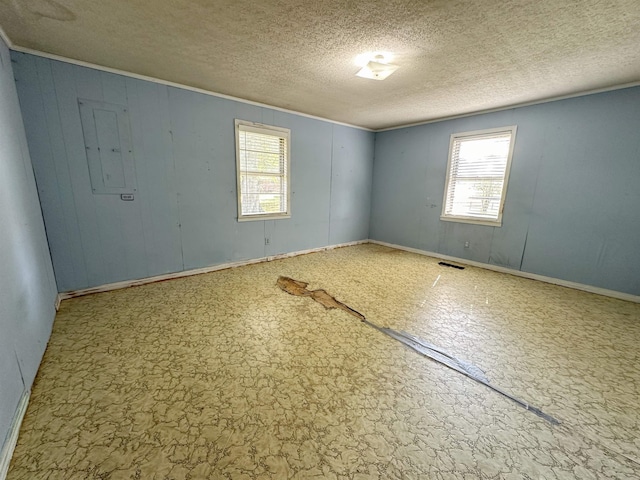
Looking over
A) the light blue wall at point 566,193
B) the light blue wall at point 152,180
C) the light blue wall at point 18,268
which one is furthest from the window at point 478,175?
the light blue wall at point 18,268

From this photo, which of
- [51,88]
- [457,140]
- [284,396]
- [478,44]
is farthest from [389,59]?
[51,88]

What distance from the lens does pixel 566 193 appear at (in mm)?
3363

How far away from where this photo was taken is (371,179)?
5.77 m

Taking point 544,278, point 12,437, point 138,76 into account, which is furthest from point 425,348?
point 138,76

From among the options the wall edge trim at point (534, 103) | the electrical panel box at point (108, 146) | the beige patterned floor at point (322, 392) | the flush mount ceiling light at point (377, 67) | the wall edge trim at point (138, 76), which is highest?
the wall edge trim at point (534, 103)

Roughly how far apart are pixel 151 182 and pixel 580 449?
4.32m

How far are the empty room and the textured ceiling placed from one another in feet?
0.08

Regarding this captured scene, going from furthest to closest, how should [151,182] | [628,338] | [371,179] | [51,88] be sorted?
[371,179], [151,182], [51,88], [628,338]

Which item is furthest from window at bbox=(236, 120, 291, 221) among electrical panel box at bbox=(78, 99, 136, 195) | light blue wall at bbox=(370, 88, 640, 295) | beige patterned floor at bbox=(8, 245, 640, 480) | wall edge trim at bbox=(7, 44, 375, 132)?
light blue wall at bbox=(370, 88, 640, 295)

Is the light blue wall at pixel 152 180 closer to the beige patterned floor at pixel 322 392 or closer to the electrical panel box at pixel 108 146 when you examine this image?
the electrical panel box at pixel 108 146

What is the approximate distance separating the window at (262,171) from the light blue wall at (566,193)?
2811 mm

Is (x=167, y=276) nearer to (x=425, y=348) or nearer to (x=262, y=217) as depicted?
(x=262, y=217)

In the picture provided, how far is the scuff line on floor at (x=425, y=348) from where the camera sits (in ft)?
5.13

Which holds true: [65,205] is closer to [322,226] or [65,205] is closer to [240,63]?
[240,63]
